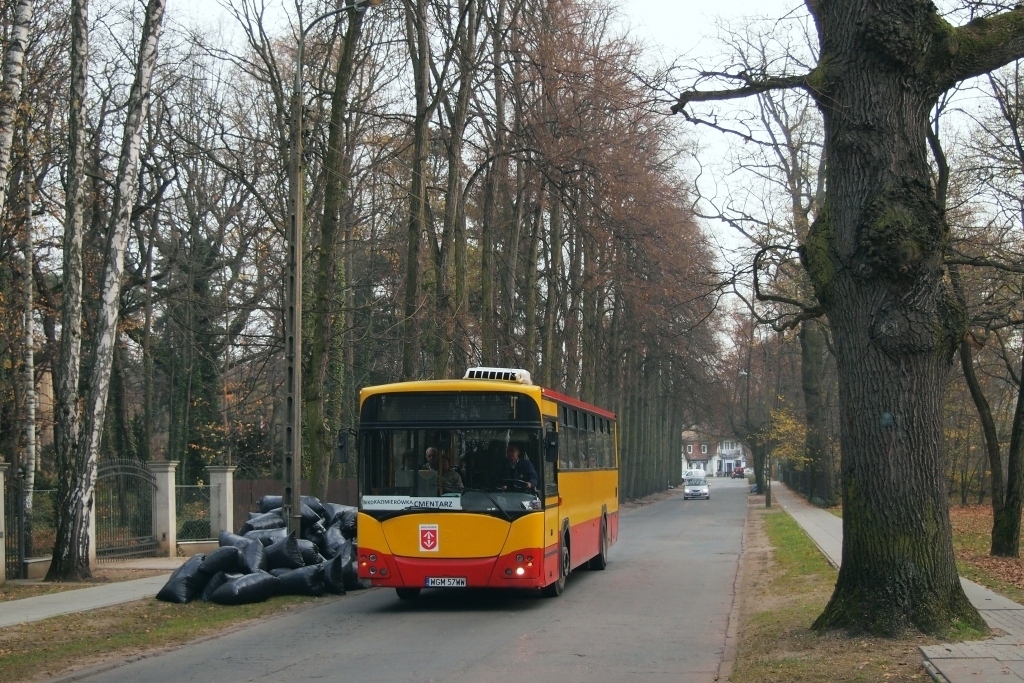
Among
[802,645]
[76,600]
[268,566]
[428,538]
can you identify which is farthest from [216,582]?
[802,645]

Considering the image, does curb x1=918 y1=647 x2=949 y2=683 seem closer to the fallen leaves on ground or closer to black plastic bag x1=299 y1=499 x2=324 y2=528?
the fallen leaves on ground

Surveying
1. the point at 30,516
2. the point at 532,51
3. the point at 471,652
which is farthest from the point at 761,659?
the point at 532,51

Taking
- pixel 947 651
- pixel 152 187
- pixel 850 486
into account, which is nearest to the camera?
pixel 947 651

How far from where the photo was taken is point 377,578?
14.9m

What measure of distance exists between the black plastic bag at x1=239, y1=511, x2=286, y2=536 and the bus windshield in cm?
335

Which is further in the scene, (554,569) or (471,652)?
(554,569)

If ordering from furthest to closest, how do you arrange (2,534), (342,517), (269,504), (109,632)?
(269,504)
(342,517)
(2,534)
(109,632)

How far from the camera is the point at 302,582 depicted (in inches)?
647

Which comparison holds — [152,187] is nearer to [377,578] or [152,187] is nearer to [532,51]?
[532,51]

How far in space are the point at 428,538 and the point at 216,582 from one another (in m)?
3.29

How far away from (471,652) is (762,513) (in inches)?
1444

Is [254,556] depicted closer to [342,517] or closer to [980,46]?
[342,517]

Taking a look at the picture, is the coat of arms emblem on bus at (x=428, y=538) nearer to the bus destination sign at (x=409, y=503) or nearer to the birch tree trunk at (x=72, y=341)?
the bus destination sign at (x=409, y=503)

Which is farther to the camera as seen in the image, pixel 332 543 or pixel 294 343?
pixel 332 543
